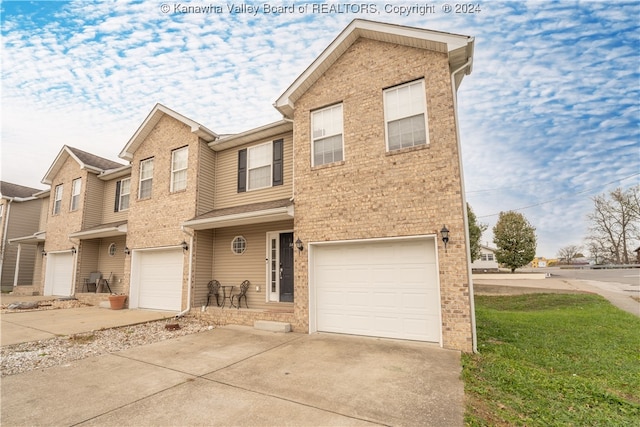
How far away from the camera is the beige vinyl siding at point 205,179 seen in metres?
11.0

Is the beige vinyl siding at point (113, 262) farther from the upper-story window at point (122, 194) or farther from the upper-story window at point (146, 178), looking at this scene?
the upper-story window at point (146, 178)

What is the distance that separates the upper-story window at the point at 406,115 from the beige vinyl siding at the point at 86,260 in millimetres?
16051

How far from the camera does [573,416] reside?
3383 mm

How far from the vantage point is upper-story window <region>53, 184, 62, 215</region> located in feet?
55.4

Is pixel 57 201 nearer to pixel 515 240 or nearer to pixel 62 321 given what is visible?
pixel 62 321

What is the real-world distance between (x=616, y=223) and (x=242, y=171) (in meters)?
53.3

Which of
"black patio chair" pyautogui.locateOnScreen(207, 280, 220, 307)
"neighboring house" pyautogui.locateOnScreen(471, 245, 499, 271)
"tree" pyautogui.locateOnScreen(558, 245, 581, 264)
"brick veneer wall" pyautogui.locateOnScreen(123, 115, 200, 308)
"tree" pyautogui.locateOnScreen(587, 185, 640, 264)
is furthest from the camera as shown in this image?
"tree" pyautogui.locateOnScreen(558, 245, 581, 264)

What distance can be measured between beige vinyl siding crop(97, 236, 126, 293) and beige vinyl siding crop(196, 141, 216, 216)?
20.9 feet

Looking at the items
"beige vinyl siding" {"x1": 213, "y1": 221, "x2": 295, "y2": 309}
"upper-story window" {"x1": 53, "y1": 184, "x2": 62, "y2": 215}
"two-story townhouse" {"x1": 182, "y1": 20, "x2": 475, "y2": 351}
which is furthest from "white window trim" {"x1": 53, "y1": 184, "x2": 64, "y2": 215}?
"two-story townhouse" {"x1": 182, "y1": 20, "x2": 475, "y2": 351}

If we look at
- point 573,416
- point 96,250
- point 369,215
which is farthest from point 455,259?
point 96,250

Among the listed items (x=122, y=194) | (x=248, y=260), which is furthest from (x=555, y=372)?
(x=122, y=194)

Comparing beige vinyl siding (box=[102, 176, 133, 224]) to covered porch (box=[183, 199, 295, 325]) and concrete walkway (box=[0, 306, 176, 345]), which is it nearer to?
concrete walkway (box=[0, 306, 176, 345])

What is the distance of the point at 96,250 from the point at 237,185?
10.1 m

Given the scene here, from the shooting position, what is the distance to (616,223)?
1619 inches
